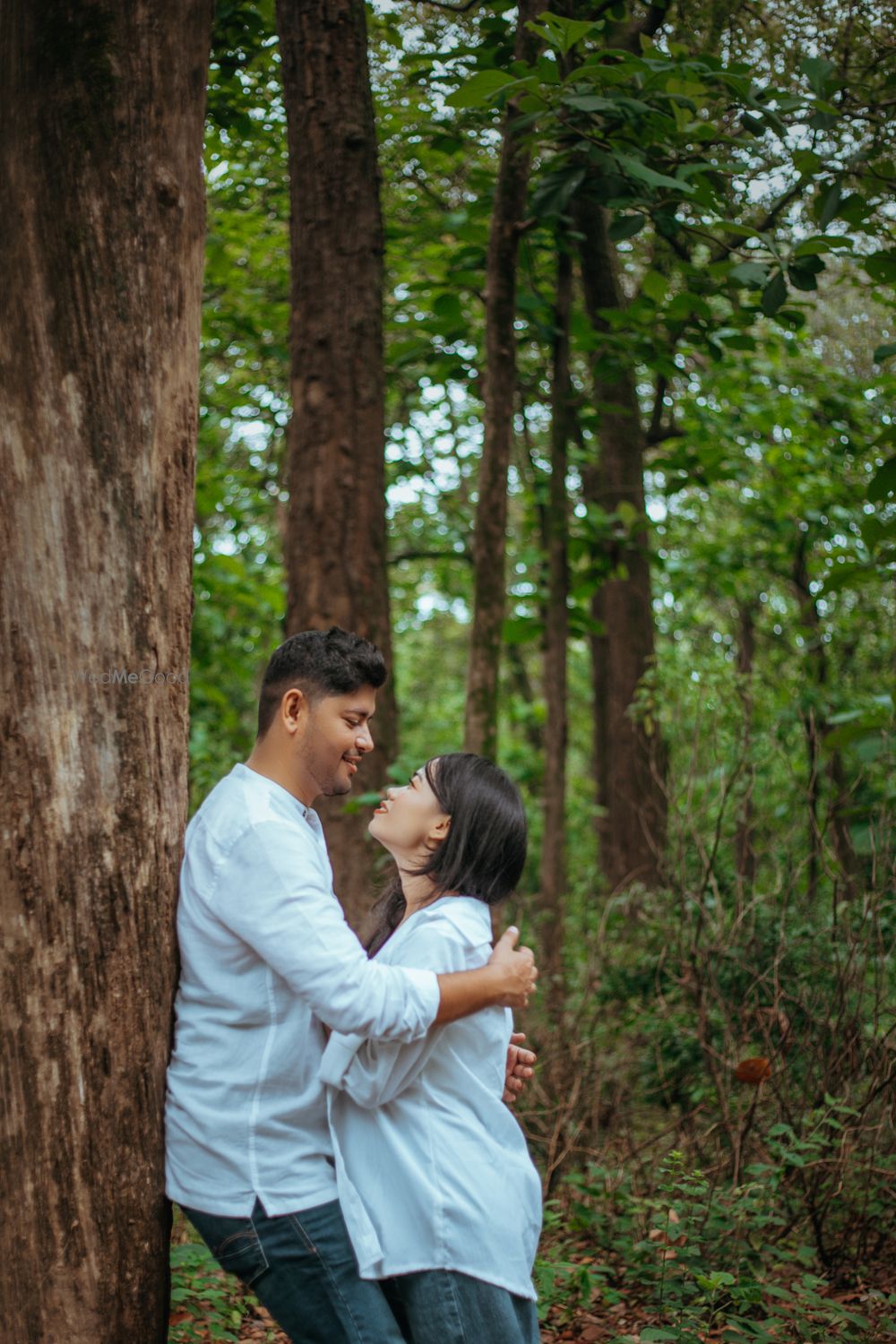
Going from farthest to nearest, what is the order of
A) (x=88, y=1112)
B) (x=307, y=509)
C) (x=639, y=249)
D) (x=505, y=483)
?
(x=639, y=249) < (x=505, y=483) < (x=307, y=509) < (x=88, y=1112)

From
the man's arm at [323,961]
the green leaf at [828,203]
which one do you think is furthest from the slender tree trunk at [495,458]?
the man's arm at [323,961]

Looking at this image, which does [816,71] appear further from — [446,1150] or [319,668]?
[446,1150]

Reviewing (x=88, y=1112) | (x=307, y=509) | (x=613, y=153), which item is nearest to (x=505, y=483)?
(x=307, y=509)

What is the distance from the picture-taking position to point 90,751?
8.01 feet

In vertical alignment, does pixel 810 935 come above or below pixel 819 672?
below

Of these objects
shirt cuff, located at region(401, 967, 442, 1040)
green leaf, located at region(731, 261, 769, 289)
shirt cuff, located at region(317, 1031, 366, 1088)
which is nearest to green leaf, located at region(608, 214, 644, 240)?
green leaf, located at region(731, 261, 769, 289)

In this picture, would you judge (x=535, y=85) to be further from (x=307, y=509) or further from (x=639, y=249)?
(x=639, y=249)

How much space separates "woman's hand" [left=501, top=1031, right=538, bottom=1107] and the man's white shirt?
1.83 feet

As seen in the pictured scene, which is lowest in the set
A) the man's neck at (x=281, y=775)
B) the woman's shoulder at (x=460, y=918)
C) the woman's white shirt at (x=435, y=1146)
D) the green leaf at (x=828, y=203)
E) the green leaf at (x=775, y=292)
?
the woman's white shirt at (x=435, y=1146)

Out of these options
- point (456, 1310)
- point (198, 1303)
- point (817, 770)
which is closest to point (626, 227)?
point (817, 770)

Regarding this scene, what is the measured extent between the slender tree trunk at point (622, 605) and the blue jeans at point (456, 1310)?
21.0 ft

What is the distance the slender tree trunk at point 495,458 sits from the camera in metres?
5.87

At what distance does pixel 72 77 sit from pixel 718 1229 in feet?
13.4

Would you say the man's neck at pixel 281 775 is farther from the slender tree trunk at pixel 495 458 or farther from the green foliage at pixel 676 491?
the slender tree trunk at pixel 495 458
